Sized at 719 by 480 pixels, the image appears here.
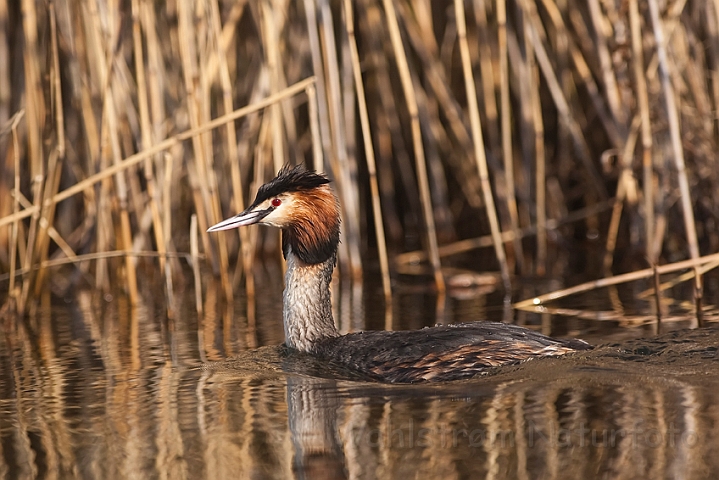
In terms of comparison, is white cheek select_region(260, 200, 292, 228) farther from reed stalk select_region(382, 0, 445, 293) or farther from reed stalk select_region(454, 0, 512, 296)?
reed stalk select_region(454, 0, 512, 296)

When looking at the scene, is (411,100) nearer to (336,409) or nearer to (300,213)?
(300,213)

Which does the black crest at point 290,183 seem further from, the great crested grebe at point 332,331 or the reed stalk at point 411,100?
the reed stalk at point 411,100

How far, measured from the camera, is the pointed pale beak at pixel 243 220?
5742 mm

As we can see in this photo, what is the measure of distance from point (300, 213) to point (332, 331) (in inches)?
26.3

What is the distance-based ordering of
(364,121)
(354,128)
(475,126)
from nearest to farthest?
(364,121), (475,126), (354,128)

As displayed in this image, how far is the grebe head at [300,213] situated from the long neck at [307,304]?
0.05 metres

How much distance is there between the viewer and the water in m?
3.67

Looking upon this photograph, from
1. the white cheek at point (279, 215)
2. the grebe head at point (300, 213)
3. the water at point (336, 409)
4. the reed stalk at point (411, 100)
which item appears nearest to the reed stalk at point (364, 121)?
the reed stalk at point (411, 100)

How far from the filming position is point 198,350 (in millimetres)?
5922

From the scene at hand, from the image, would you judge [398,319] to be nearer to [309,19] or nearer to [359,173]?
[309,19]

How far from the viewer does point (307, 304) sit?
235 inches

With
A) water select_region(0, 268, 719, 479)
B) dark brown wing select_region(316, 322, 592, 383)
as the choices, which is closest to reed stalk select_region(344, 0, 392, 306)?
water select_region(0, 268, 719, 479)

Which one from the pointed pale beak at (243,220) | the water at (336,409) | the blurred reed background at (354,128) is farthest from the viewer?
the blurred reed background at (354,128)

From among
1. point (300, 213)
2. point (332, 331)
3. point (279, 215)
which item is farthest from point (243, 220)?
point (332, 331)
